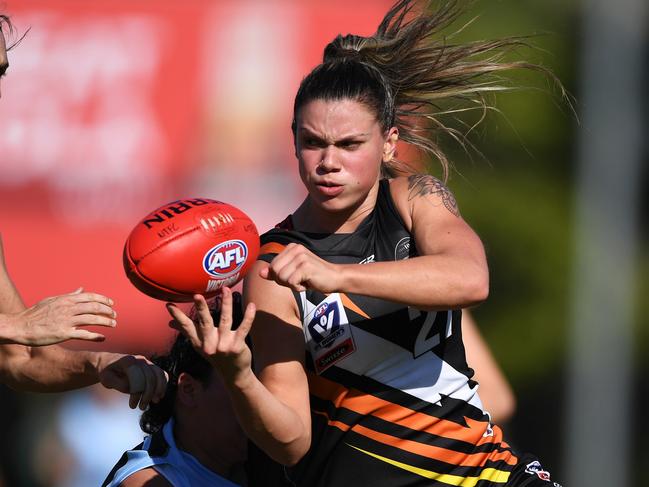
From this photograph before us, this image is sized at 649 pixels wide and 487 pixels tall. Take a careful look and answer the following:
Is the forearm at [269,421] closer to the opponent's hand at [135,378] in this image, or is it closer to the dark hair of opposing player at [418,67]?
the opponent's hand at [135,378]

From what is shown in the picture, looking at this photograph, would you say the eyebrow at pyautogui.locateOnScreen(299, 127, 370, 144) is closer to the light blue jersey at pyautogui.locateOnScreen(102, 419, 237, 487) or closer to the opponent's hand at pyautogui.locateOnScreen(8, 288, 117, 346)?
the opponent's hand at pyautogui.locateOnScreen(8, 288, 117, 346)

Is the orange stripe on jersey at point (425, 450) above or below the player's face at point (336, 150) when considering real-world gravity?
below

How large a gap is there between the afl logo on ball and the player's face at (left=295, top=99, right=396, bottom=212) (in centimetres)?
38

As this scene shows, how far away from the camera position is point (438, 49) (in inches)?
186

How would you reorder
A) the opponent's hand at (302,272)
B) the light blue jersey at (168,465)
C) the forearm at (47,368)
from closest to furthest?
the opponent's hand at (302,272) → the forearm at (47,368) → the light blue jersey at (168,465)

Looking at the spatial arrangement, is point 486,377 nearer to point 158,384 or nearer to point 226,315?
point 158,384

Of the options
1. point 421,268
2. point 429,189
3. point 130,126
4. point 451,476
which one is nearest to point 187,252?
point 421,268

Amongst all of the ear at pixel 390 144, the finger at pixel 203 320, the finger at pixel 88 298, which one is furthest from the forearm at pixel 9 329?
the ear at pixel 390 144

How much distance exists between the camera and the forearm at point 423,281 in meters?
3.58

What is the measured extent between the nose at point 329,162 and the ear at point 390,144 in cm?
33

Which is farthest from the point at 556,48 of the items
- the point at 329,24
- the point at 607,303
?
the point at 329,24

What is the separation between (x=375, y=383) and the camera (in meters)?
4.16

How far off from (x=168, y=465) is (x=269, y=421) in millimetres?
950

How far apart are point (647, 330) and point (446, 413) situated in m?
8.81
